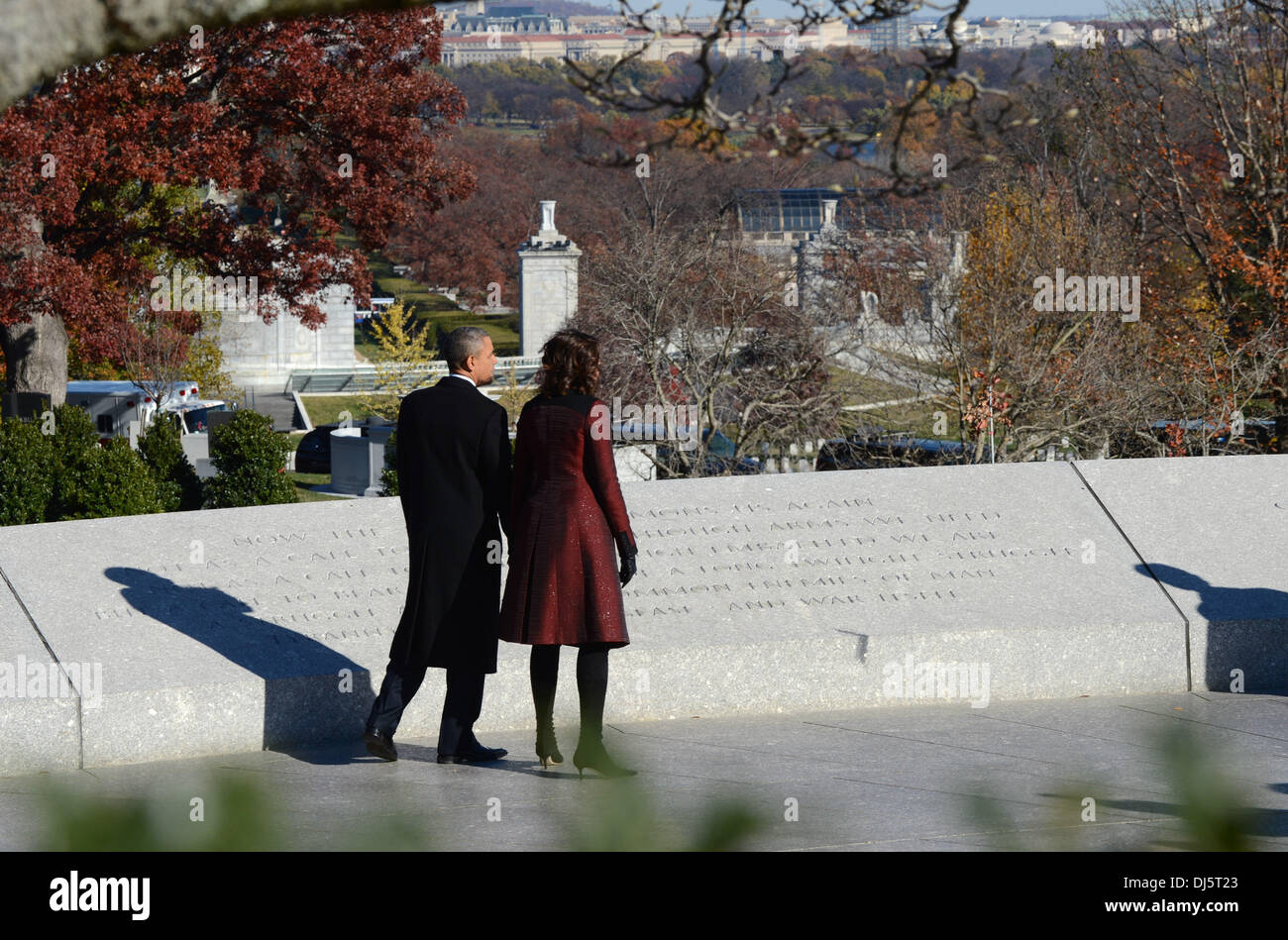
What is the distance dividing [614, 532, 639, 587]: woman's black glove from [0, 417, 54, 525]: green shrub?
7419 mm

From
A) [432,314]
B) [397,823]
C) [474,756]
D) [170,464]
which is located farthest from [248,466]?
[432,314]

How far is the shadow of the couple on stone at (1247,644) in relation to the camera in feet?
26.9

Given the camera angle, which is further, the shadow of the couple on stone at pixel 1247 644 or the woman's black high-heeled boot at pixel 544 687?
the shadow of the couple on stone at pixel 1247 644

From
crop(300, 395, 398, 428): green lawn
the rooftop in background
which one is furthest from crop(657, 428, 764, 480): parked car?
the rooftop in background

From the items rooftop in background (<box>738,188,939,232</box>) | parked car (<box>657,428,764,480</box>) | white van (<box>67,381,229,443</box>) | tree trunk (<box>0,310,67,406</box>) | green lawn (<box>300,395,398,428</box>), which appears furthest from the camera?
rooftop in background (<box>738,188,939,232</box>)

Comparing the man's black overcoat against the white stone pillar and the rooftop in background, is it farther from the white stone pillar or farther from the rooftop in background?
the white stone pillar

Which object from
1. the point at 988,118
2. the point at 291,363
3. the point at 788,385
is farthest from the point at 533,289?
the point at 988,118

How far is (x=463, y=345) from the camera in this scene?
639 cm

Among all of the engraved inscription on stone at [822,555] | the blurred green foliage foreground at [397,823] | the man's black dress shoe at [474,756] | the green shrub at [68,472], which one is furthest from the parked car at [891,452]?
the blurred green foliage foreground at [397,823]

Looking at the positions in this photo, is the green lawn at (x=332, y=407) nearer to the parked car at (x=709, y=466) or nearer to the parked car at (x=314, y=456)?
the parked car at (x=314, y=456)

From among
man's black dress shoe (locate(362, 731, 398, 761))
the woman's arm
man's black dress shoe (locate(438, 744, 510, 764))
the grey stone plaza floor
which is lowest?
the grey stone plaza floor

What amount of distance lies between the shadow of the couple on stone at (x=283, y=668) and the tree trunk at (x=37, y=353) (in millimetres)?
10074

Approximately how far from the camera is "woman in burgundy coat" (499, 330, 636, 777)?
6.09 meters

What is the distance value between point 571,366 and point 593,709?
55.7 inches
